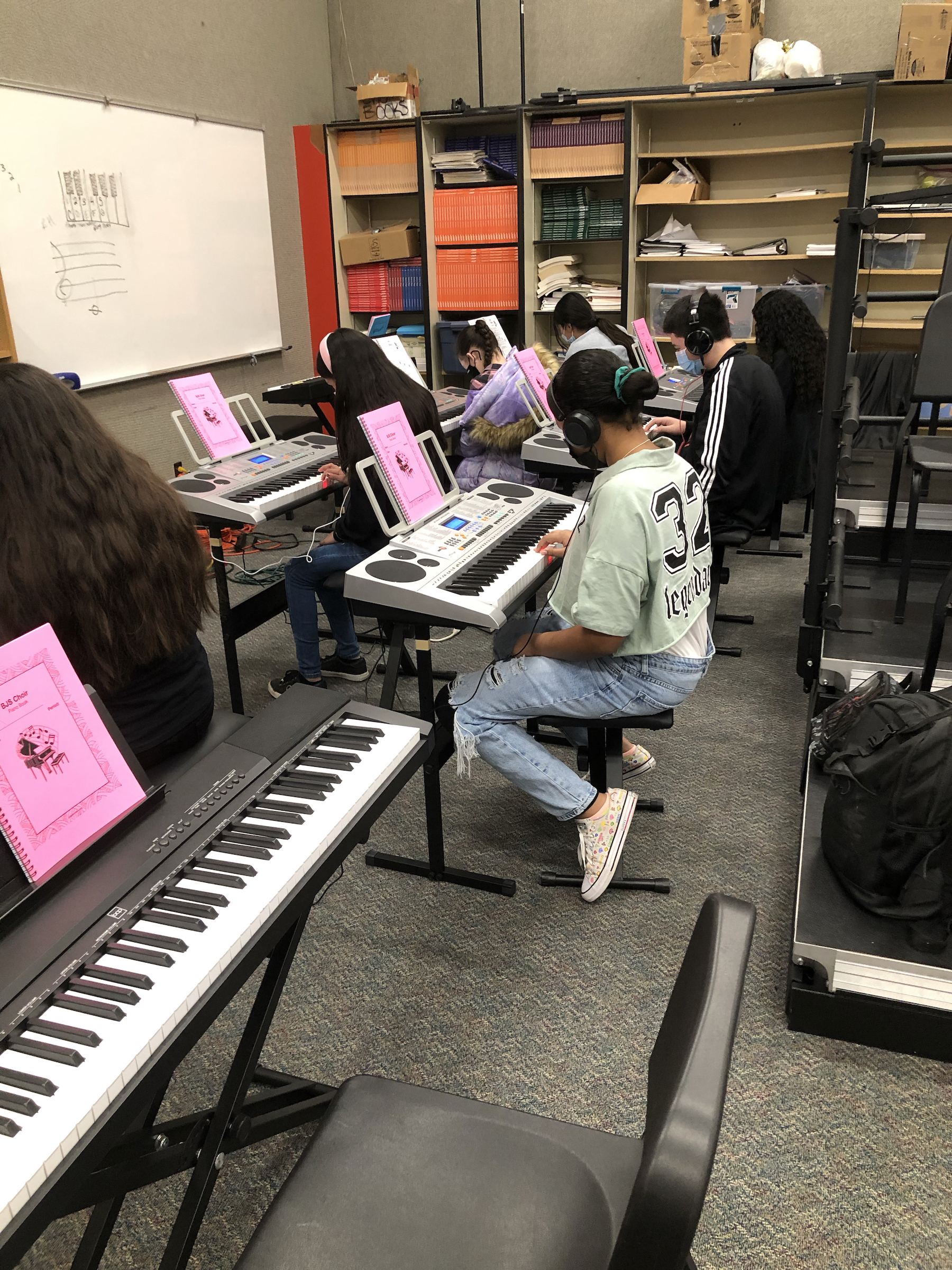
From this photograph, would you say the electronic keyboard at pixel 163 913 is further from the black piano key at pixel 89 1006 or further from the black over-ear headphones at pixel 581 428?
the black over-ear headphones at pixel 581 428

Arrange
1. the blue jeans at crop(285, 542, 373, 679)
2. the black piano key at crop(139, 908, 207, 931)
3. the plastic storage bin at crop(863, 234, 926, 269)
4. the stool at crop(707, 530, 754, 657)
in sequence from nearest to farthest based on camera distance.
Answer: the black piano key at crop(139, 908, 207, 931), the blue jeans at crop(285, 542, 373, 679), the stool at crop(707, 530, 754, 657), the plastic storage bin at crop(863, 234, 926, 269)

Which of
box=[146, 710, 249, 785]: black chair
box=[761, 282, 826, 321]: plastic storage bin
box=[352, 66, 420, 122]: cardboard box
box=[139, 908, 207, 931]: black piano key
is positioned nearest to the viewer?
box=[139, 908, 207, 931]: black piano key

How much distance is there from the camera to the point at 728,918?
2.61 ft

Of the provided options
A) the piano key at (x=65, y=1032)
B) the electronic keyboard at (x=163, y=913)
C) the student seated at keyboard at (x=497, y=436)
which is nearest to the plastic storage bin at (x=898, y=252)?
the student seated at keyboard at (x=497, y=436)

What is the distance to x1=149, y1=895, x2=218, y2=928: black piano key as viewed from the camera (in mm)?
1011

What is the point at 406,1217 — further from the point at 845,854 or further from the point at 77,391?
the point at 77,391

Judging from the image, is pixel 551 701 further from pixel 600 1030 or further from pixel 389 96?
pixel 389 96

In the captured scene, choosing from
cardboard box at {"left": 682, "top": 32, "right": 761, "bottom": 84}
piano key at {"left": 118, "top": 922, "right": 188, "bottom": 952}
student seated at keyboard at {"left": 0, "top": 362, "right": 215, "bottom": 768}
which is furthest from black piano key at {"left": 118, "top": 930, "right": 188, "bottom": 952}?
cardboard box at {"left": 682, "top": 32, "right": 761, "bottom": 84}

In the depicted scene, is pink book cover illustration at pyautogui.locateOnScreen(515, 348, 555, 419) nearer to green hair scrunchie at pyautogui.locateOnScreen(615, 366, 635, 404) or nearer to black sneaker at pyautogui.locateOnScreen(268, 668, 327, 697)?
black sneaker at pyautogui.locateOnScreen(268, 668, 327, 697)

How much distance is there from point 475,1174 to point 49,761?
0.64 meters

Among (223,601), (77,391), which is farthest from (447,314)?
(223,601)

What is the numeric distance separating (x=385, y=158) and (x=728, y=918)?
Answer: 5951mm

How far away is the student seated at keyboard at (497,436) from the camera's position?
3.63m

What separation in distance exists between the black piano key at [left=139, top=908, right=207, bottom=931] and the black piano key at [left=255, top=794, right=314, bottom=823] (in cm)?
20
